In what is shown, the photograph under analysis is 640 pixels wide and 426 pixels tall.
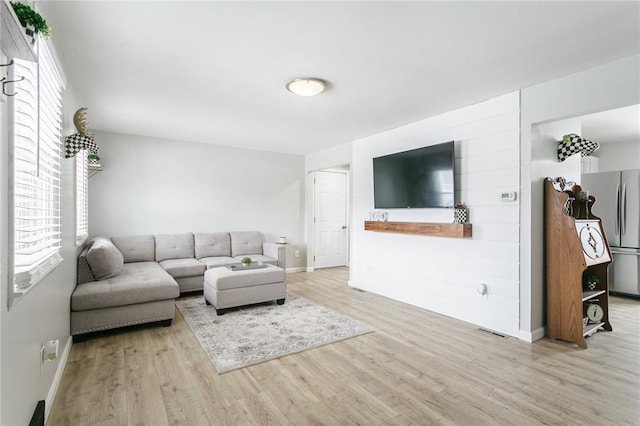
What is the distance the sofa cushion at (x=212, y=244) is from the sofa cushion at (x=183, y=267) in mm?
454

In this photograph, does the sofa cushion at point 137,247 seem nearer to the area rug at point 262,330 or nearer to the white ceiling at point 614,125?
the area rug at point 262,330

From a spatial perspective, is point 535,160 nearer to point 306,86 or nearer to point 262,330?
point 306,86

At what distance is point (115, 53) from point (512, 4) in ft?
9.10

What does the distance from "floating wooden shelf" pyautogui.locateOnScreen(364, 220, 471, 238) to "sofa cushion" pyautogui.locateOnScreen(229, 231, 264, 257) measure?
83.3 inches

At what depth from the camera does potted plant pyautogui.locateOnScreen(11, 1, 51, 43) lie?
Result: 1.32 metres

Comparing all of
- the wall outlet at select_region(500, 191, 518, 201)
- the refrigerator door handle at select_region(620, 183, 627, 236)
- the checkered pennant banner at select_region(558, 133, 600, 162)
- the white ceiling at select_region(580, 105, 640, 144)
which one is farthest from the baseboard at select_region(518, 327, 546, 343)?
the refrigerator door handle at select_region(620, 183, 627, 236)

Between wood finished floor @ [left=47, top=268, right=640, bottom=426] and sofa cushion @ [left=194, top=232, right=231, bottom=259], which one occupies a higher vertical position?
sofa cushion @ [left=194, top=232, right=231, bottom=259]

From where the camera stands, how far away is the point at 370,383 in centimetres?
236

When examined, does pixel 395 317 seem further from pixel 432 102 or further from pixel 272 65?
pixel 272 65

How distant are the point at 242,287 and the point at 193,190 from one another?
247 centimetres

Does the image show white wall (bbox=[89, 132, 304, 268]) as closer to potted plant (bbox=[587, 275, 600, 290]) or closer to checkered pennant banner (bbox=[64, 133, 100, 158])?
checkered pennant banner (bbox=[64, 133, 100, 158])

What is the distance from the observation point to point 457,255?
149 inches

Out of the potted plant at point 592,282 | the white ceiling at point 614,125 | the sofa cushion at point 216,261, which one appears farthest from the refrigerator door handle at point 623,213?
the sofa cushion at point 216,261

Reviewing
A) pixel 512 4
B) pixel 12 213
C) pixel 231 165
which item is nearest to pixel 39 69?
pixel 12 213
